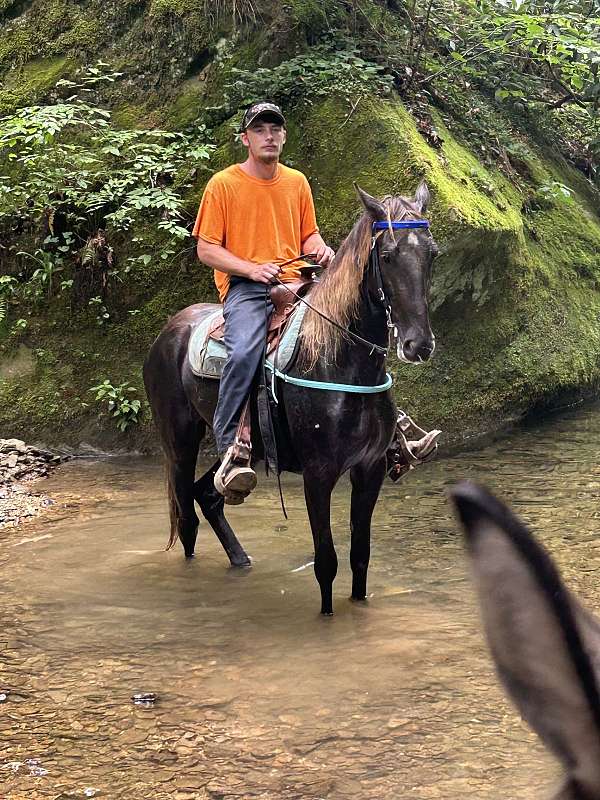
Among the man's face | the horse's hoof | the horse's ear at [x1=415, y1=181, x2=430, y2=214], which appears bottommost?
the horse's hoof

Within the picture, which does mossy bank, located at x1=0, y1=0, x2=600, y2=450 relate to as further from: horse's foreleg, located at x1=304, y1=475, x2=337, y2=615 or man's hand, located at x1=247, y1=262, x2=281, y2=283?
horse's foreleg, located at x1=304, y1=475, x2=337, y2=615

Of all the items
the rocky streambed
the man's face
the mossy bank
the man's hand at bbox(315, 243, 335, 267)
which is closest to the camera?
the man's face

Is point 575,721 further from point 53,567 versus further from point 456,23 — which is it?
point 456,23

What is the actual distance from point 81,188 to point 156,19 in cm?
236

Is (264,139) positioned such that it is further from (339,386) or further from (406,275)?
(339,386)

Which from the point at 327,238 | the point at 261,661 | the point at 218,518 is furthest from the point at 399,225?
the point at 327,238

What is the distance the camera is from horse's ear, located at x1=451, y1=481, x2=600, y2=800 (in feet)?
2.45

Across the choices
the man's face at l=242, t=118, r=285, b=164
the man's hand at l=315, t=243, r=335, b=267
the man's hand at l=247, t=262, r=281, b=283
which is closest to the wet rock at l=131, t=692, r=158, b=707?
the man's hand at l=247, t=262, r=281, b=283

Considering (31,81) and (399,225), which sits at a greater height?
(399,225)

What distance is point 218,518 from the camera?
6203 mm

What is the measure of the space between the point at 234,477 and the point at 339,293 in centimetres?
120

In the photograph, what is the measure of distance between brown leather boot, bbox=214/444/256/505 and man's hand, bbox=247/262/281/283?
39.6 inches

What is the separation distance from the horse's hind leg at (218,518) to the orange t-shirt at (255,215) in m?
1.50

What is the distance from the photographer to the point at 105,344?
9531 millimetres
